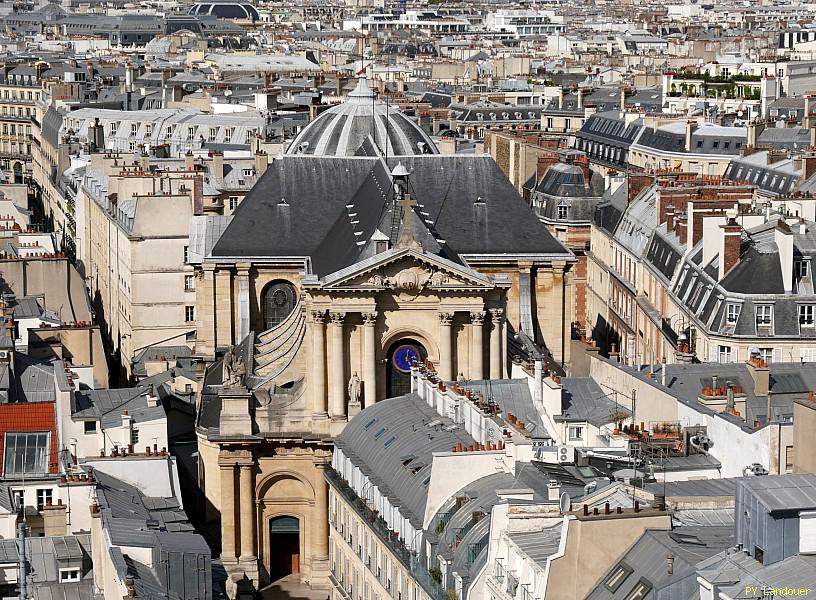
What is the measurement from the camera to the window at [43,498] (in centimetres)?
5725

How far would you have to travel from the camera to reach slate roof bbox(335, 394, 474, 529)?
51.8 metres

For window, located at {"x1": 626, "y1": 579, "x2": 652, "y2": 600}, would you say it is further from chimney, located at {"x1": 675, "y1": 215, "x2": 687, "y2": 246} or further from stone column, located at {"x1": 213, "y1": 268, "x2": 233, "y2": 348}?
chimney, located at {"x1": 675, "y1": 215, "x2": 687, "y2": 246}

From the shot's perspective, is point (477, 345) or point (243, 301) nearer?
point (477, 345)

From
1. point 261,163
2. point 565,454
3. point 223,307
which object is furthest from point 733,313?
point 261,163

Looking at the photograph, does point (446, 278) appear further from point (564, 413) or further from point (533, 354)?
point (564, 413)

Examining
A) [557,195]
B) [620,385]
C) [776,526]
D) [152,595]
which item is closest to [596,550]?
[776,526]

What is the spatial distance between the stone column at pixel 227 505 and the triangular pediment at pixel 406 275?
5210 mm

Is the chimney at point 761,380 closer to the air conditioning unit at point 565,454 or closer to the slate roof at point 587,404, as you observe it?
the slate roof at point 587,404

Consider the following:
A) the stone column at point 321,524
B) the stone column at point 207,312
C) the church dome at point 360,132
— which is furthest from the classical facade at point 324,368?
the church dome at point 360,132

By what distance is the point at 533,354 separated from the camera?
7194 centimetres

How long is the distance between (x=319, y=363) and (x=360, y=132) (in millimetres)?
19879

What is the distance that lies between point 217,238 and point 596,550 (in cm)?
4293

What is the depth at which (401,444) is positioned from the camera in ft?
182

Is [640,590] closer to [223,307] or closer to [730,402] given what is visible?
[730,402]
